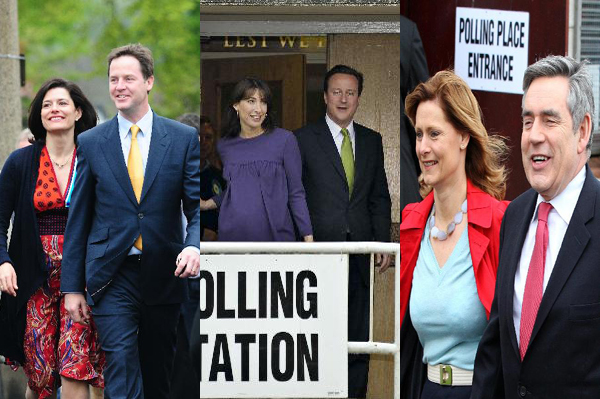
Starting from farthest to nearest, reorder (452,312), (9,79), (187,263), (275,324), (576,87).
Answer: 1. (9,79)
2. (187,263)
3. (275,324)
4. (452,312)
5. (576,87)

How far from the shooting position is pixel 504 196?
16.0 feet

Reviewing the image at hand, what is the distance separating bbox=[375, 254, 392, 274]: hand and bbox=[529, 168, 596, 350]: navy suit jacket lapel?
2.97 feet

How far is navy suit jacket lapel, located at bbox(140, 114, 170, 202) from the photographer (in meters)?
5.38

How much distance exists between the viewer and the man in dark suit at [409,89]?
4977 millimetres

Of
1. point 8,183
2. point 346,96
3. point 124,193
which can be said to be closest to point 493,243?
point 346,96

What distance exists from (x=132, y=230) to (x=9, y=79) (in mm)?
947

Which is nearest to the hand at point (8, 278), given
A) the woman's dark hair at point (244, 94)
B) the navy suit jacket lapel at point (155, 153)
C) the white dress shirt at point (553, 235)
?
the navy suit jacket lapel at point (155, 153)

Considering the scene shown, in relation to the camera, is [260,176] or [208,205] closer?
[260,176]

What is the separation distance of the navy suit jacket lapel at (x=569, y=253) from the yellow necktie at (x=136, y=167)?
1977 mm

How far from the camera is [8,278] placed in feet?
18.2

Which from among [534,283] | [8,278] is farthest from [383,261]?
[8,278]

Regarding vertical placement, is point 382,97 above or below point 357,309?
above

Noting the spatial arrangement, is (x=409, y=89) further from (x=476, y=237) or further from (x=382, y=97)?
(x=476, y=237)

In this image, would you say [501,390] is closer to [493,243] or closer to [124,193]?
[493,243]
